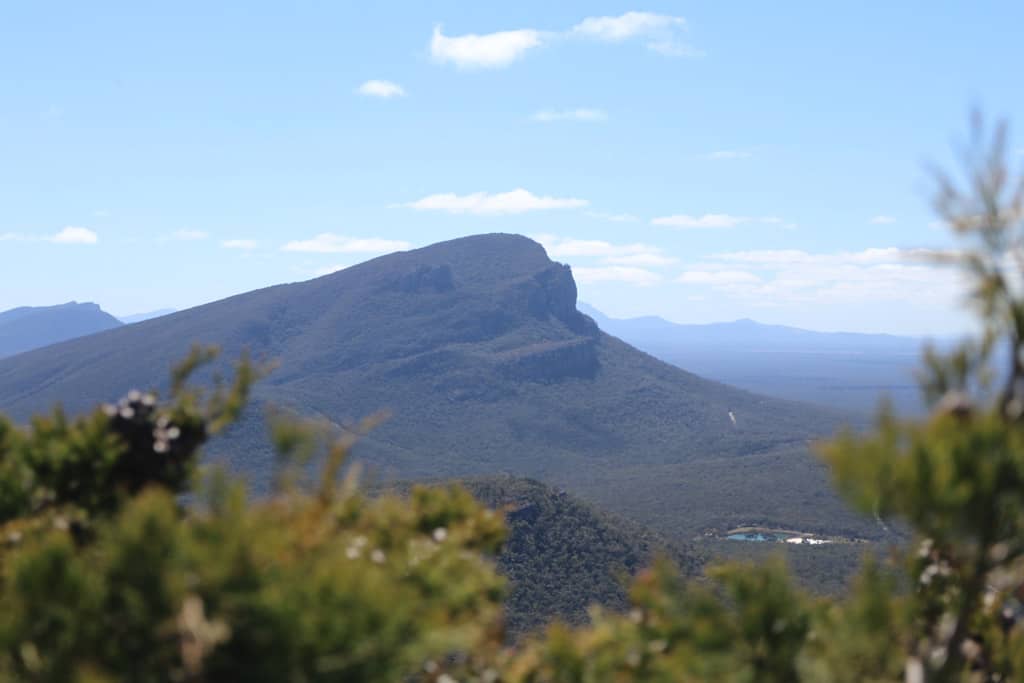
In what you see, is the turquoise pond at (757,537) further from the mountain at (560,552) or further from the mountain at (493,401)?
the mountain at (560,552)

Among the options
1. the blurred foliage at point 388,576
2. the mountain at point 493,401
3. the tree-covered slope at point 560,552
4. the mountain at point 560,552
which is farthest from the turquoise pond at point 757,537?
the blurred foliage at point 388,576

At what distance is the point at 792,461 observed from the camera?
123938mm

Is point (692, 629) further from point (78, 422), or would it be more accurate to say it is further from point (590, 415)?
point (590, 415)

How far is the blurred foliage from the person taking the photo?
5281 millimetres

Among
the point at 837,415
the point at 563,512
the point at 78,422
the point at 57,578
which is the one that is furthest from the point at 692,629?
the point at 837,415

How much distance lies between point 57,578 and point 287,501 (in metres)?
1.55

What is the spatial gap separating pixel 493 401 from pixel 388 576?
523 ft

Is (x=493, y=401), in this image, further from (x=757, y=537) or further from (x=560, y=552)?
(x=560, y=552)

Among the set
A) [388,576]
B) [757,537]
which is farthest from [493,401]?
[388,576]

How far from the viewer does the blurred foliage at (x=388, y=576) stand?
17.3 ft

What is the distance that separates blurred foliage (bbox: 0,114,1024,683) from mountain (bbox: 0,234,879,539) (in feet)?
301

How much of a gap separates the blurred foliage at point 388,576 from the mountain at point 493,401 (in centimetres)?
9164

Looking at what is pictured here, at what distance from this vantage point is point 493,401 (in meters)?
165

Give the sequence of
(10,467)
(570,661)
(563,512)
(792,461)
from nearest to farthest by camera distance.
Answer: (570,661), (10,467), (563,512), (792,461)
